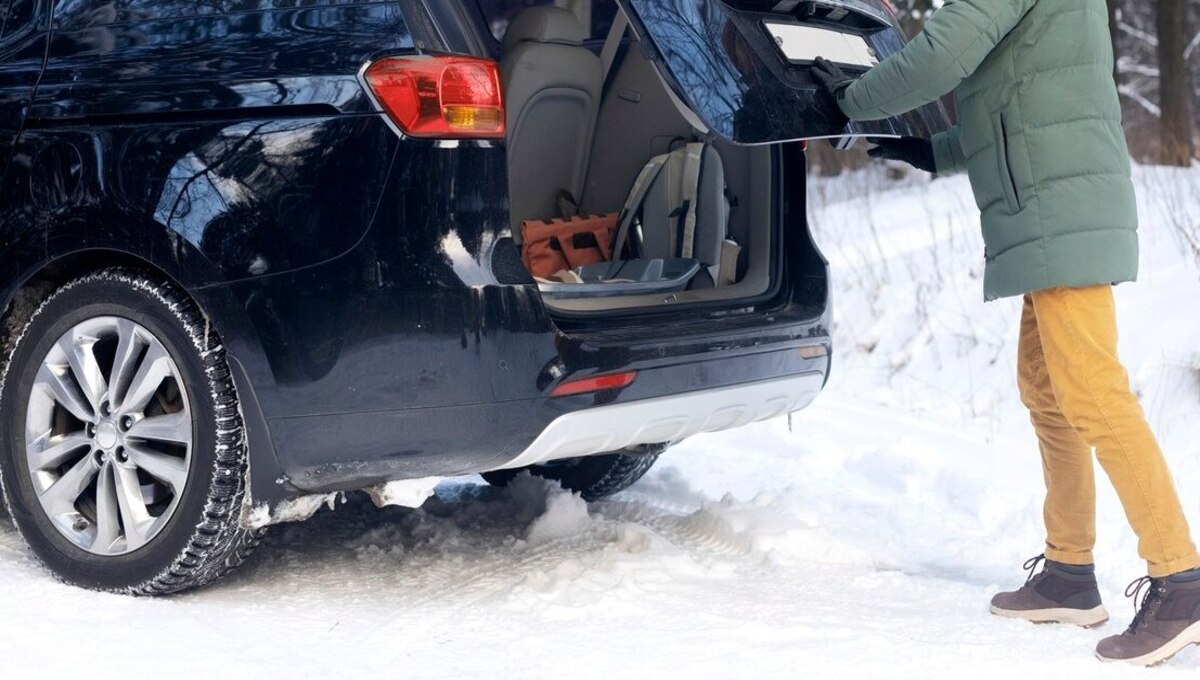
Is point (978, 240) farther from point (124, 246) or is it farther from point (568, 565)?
point (124, 246)

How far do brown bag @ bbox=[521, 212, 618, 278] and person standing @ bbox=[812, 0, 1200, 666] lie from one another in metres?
1.36

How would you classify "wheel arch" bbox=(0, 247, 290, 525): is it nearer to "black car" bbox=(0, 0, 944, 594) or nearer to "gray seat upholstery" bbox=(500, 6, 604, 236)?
"black car" bbox=(0, 0, 944, 594)

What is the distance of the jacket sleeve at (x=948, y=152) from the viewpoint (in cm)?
376

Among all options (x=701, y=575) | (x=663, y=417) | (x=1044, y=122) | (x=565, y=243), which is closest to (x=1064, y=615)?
(x=701, y=575)

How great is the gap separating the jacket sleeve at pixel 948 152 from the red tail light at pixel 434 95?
1266 mm

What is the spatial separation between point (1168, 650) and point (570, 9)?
261cm

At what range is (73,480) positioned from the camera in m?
3.64

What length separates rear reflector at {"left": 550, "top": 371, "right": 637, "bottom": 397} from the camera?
10.7ft

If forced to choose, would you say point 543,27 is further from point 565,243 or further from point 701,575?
point 701,575

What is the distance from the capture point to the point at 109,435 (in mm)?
3588

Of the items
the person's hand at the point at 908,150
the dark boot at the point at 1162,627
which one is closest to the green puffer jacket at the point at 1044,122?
the person's hand at the point at 908,150

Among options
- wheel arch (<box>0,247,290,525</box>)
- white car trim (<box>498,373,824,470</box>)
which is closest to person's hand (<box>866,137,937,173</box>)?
white car trim (<box>498,373,824,470</box>)

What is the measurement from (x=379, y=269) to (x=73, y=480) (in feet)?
3.60

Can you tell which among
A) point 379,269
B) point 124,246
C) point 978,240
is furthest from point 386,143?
point 978,240
